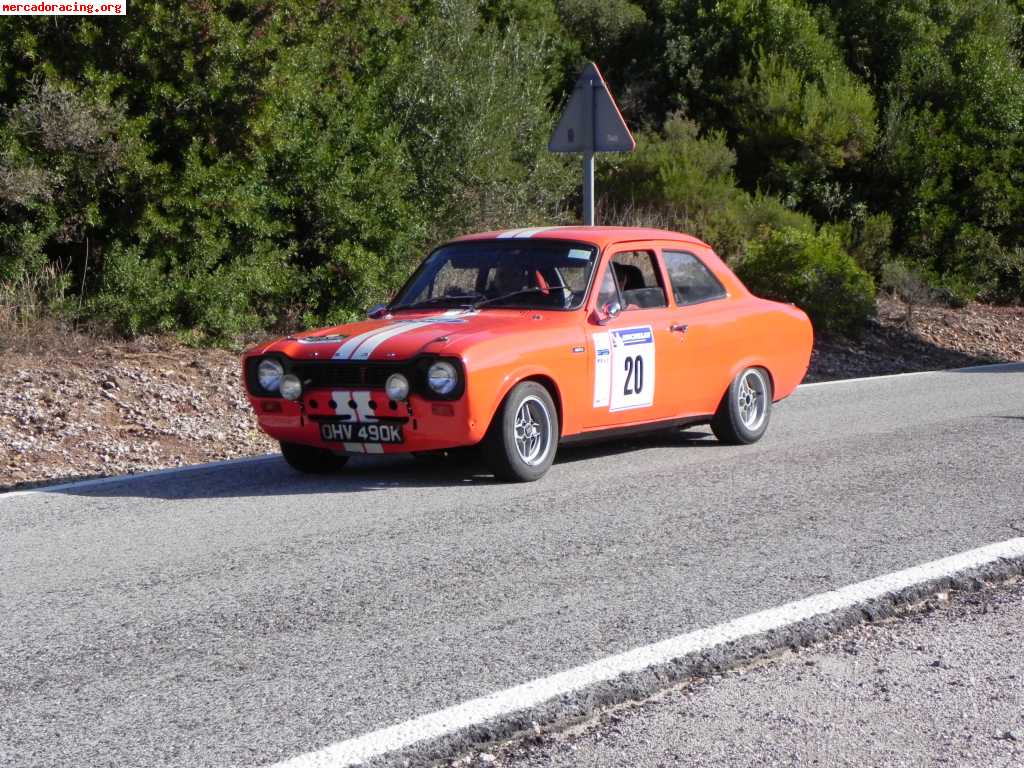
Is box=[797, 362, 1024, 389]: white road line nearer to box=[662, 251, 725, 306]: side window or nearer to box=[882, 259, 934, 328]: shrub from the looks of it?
box=[662, 251, 725, 306]: side window

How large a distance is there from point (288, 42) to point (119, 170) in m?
2.75

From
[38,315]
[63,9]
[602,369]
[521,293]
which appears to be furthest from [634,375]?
[63,9]

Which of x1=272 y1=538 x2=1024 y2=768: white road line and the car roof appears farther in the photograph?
the car roof

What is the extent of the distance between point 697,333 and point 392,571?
3.92 metres

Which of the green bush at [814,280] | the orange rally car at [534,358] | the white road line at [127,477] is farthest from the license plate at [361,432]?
the green bush at [814,280]

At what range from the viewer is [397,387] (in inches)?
299

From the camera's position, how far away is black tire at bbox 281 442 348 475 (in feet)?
27.7

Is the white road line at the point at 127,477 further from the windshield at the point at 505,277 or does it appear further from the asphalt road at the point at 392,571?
the windshield at the point at 505,277

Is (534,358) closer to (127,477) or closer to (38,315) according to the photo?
(127,477)

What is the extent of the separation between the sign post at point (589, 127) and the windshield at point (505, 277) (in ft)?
11.3

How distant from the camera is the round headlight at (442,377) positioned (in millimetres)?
7488

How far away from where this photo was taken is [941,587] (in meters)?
5.62

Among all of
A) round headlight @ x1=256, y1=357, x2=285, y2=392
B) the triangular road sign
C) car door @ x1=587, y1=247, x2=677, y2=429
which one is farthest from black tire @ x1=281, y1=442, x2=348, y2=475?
the triangular road sign

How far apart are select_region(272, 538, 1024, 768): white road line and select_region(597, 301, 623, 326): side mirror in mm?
3068
